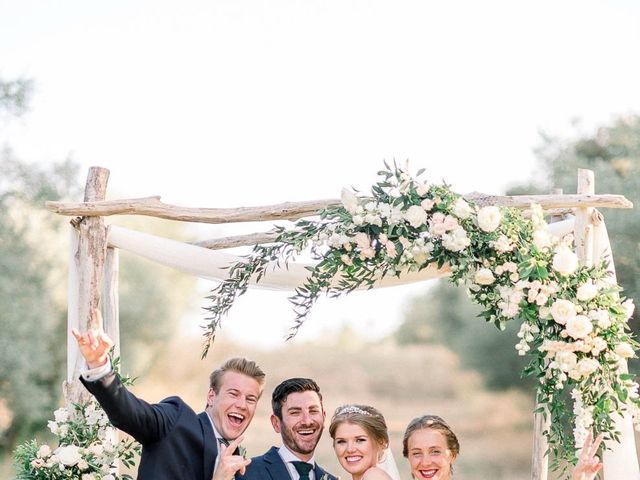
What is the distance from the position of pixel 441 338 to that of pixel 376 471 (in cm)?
1079

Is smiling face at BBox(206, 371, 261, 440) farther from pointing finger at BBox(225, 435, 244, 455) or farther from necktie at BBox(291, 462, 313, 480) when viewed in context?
necktie at BBox(291, 462, 313, 480)

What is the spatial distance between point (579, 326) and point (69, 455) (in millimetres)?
2990

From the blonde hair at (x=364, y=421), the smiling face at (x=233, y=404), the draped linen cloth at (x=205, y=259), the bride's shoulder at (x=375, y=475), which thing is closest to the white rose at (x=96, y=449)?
the smiling face at (x=233, y=404)

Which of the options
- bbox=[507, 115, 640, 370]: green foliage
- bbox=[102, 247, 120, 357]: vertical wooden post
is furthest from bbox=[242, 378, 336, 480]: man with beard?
bbox=[507, 115, 640, 370]: green foliage

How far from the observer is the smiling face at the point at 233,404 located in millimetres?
4664

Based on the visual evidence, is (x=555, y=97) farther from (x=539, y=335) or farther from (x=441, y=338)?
(x=539, y=335)

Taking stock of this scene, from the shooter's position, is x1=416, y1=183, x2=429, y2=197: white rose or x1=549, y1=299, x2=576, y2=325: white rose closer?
x1=549, y1=299, x2=576, y2=325: white rose

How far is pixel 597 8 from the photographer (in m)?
17.7

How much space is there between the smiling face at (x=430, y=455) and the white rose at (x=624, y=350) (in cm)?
98

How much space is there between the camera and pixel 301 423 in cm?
480

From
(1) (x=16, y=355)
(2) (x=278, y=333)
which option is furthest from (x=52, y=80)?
(2) (x=278, y=333)

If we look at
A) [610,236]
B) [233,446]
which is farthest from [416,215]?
[610,236]

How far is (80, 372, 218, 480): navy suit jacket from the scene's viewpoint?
4215 mm

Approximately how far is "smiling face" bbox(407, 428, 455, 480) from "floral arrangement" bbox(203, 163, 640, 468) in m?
0.52
